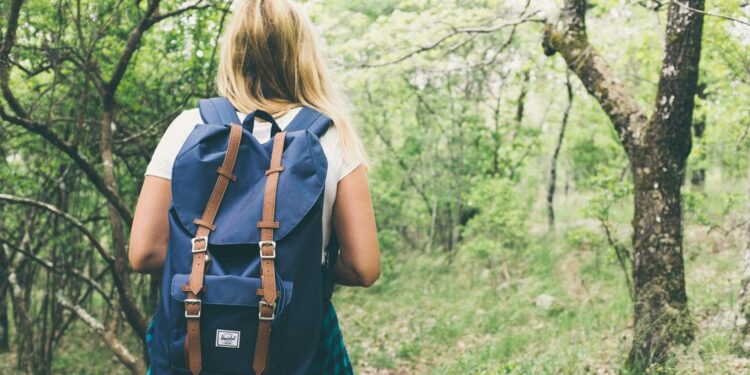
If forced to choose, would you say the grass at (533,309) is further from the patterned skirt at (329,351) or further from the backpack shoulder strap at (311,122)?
the backpack shoulder strap at (311,122)

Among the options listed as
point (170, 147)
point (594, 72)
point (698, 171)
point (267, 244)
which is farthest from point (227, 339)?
point (698, 171)

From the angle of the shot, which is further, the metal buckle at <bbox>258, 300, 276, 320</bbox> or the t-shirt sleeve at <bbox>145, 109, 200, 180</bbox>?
the t-shirt sleeve at <bbox>145, 109, 200, 180</bbox>

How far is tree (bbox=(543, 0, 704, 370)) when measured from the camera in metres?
4.21

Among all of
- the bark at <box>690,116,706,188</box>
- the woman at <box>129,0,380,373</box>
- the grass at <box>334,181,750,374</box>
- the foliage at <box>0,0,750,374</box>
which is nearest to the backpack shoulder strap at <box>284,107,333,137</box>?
the woman at <box>129,0,380,373</box>

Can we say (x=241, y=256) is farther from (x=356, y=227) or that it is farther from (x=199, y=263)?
(x=356, y=227)

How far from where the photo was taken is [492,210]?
974cm

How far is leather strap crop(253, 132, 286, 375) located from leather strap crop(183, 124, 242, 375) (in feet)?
0.37

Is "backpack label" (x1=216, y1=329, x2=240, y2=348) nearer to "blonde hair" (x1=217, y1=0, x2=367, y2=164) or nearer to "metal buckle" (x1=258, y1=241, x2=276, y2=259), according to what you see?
"metal buckle" (x1=258, y1=241, x2=276, y2=259)

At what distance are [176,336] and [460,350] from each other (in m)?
6.46

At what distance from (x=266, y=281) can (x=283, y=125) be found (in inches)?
18.0

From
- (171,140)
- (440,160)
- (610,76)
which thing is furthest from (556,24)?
(440,160)

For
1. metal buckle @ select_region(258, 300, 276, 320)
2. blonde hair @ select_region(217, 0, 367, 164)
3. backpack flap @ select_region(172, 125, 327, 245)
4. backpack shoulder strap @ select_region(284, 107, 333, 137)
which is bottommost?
metal buckle @ select_region(258, 300, 276, 320)

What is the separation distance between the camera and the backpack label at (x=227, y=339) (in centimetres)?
142

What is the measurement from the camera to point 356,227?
5.32 ft
